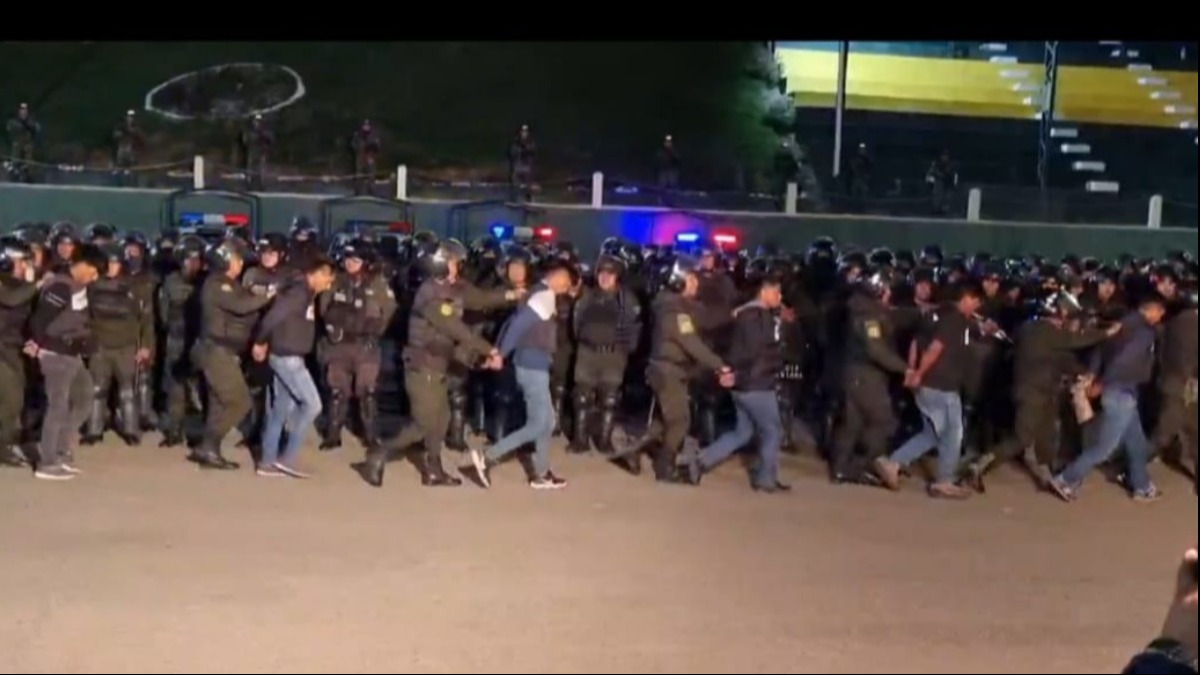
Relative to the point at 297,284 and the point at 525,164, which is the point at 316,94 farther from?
the point at 297,284

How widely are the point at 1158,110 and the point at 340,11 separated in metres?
13.5

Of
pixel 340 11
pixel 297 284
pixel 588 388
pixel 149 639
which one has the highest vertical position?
pixel 340 11

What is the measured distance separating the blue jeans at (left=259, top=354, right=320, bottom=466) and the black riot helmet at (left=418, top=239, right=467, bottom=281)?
35.4 inches

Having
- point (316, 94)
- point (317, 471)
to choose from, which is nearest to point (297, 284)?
point (317, 471)

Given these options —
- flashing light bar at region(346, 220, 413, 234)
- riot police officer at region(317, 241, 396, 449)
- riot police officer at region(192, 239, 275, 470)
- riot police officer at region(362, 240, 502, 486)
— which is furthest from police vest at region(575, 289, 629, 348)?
flashing light bar at region(346, 220, 413, 234)

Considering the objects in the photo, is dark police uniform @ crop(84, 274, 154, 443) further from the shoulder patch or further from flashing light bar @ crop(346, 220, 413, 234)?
the shoulder patch

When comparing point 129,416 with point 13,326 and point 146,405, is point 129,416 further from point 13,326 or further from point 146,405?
point 13,326

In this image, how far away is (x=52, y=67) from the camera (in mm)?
22188

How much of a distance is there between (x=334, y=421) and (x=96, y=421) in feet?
4.67

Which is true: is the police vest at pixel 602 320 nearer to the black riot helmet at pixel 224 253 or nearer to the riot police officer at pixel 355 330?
the riot police officer at pixel 355 330

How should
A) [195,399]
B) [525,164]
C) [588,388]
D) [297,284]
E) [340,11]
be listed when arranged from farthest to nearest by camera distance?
[525,164], [195,399], [588,388], [297,284], [340,11]

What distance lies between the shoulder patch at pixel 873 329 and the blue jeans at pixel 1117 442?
1.28 meters

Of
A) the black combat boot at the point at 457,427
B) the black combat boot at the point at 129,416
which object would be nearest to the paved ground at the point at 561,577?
the black combat boot at the point at 129,416

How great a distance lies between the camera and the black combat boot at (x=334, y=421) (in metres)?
8.40
